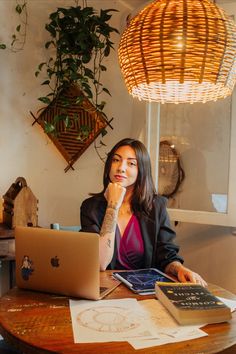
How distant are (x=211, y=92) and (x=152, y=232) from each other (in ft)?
2.86

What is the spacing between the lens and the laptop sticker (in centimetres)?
134

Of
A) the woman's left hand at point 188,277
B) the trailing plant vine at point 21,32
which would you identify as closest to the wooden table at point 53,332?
the woman's left hand at point 188,277

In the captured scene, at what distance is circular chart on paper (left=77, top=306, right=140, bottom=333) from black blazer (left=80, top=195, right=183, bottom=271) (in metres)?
0.58

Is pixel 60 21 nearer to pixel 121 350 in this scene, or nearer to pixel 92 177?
pixel 92 177

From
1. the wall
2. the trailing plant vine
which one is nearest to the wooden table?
the wall

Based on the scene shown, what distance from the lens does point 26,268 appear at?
1.36m

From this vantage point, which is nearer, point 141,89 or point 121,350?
point 121,350

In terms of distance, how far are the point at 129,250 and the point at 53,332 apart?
81 cm

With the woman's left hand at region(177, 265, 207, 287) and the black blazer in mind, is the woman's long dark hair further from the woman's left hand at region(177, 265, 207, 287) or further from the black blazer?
the woman's left hand at region(177, 265, 207, 287)

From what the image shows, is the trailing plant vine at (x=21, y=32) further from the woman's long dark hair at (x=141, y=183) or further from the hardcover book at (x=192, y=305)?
the hardcover book at (x=192, y=305)

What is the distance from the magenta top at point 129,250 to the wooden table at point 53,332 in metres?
0.46

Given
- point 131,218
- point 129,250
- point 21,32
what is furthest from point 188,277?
point 21,32

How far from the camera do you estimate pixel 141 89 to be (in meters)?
1.27

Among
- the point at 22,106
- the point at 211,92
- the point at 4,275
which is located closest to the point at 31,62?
the point at 22,106
